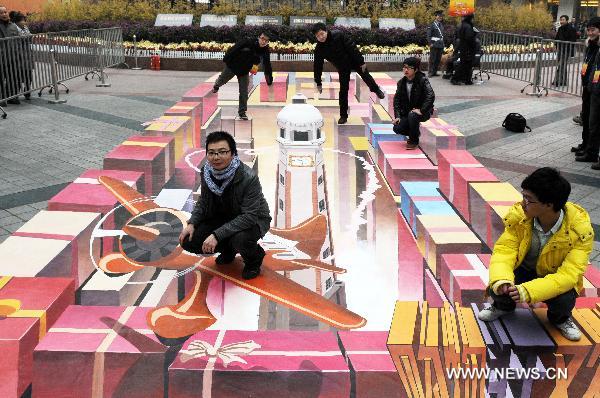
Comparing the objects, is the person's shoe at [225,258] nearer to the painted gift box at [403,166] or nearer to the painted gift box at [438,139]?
the painted gift box at [403,166]

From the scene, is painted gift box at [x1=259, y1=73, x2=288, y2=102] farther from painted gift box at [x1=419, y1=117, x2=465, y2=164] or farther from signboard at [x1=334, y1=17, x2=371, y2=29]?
signboard at [x1=334, y1=17, x2=371, y2=29]

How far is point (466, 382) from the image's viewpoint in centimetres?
329

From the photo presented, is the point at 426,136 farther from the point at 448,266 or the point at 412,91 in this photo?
the point at 448,266

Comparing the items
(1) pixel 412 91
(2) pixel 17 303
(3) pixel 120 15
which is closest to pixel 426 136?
(1) pixel 412 91

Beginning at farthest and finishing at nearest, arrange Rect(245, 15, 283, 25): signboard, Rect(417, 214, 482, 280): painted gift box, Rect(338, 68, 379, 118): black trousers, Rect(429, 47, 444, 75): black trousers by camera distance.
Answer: Rect(245, 15, 283, 25): signboard, Rect(429, 47, 444, 75): black trousers, Rect(338, 68, 379, 118): black trousers, Rect(417, 214, 482, 280): painted gift box

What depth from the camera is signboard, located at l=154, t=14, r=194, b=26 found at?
62.7 feet

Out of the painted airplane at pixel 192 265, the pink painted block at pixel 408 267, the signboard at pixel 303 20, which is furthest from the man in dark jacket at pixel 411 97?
the signboard at pixel 303 20

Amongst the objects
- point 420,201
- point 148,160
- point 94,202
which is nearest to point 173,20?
point 148,160

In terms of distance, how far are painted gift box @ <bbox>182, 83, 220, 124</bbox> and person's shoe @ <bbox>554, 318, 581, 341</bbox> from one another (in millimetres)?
6790

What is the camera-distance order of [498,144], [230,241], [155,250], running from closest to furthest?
[230,241] < [155,250] < [498,144]

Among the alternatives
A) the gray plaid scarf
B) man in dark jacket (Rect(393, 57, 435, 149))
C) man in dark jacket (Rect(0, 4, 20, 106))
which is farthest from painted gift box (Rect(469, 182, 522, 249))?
man in dark jacket (Rect(0, 4, 20, 106))

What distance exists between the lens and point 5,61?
10820 mm

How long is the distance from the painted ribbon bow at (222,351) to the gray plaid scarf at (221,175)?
1066 mm

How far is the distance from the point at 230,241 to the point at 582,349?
6.93ft
